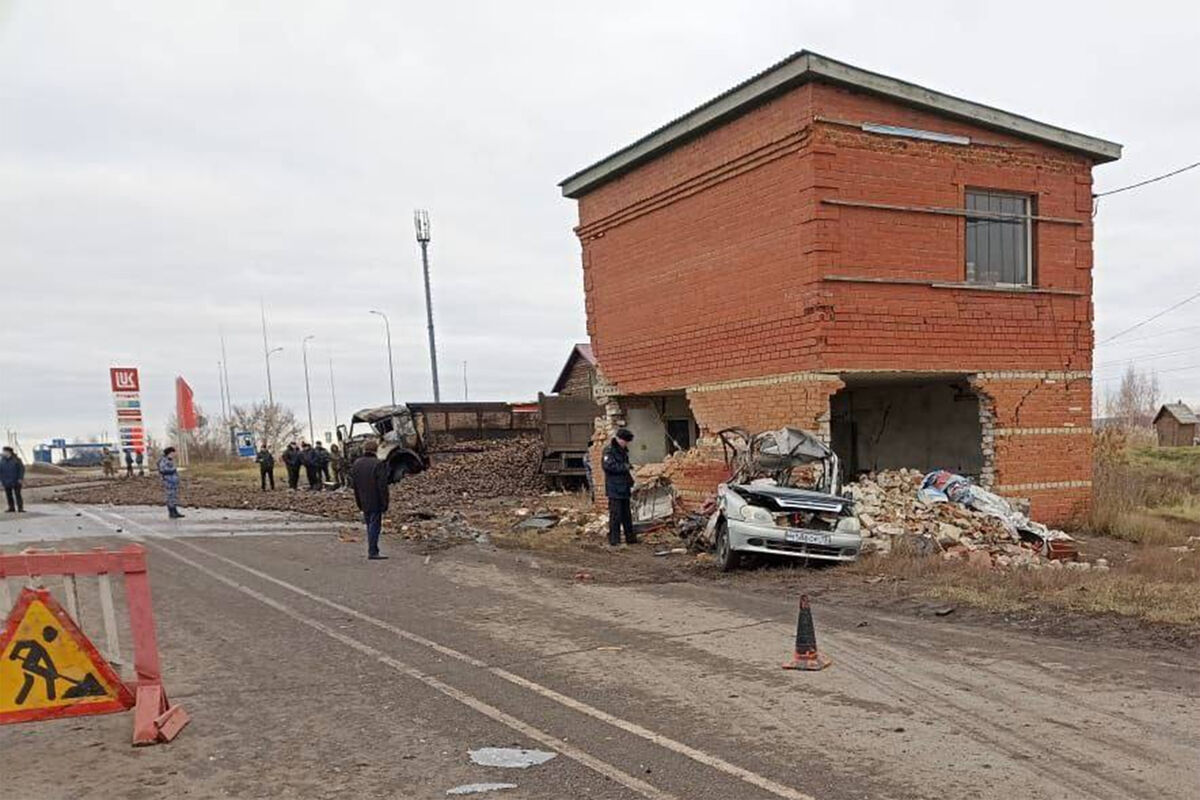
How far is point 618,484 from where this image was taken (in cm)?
1293

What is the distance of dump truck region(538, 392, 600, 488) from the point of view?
23734 millimetres

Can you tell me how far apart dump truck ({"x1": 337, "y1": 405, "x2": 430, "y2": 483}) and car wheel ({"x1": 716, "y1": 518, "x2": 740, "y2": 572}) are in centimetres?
1601

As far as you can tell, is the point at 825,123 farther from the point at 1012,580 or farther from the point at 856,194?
the point at 1012,580

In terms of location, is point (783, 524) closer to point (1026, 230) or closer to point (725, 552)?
→ point (725, 552)

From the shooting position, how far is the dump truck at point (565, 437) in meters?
23.7

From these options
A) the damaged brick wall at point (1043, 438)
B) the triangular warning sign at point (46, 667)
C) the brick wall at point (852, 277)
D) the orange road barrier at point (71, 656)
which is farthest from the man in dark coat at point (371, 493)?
the damaged brick wall at point (1043, 438)

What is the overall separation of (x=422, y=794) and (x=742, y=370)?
423 inches

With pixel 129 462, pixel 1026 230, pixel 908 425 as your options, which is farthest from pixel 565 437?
pixel 129 462

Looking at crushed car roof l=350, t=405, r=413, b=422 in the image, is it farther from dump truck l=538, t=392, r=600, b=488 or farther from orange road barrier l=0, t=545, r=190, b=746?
orange road barrier l=0, t=545, r=190, b=746

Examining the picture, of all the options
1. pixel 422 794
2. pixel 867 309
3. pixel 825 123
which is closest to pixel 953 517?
pixel 867 309

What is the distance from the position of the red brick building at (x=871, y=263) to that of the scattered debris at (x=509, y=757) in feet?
29.3

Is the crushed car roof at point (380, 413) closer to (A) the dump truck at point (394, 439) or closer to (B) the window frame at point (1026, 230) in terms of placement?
(A) the dump truck at point (394, 439)

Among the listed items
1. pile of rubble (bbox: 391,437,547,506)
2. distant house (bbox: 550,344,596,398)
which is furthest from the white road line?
distant house (bbox: 550,344,596,398)

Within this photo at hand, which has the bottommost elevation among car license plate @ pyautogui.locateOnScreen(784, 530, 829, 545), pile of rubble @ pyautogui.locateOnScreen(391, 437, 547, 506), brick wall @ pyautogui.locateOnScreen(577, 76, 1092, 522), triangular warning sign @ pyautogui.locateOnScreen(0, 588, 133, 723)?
pile of rubble @ pyautogui.locateOnScreen(391, 437, 547, 506)
